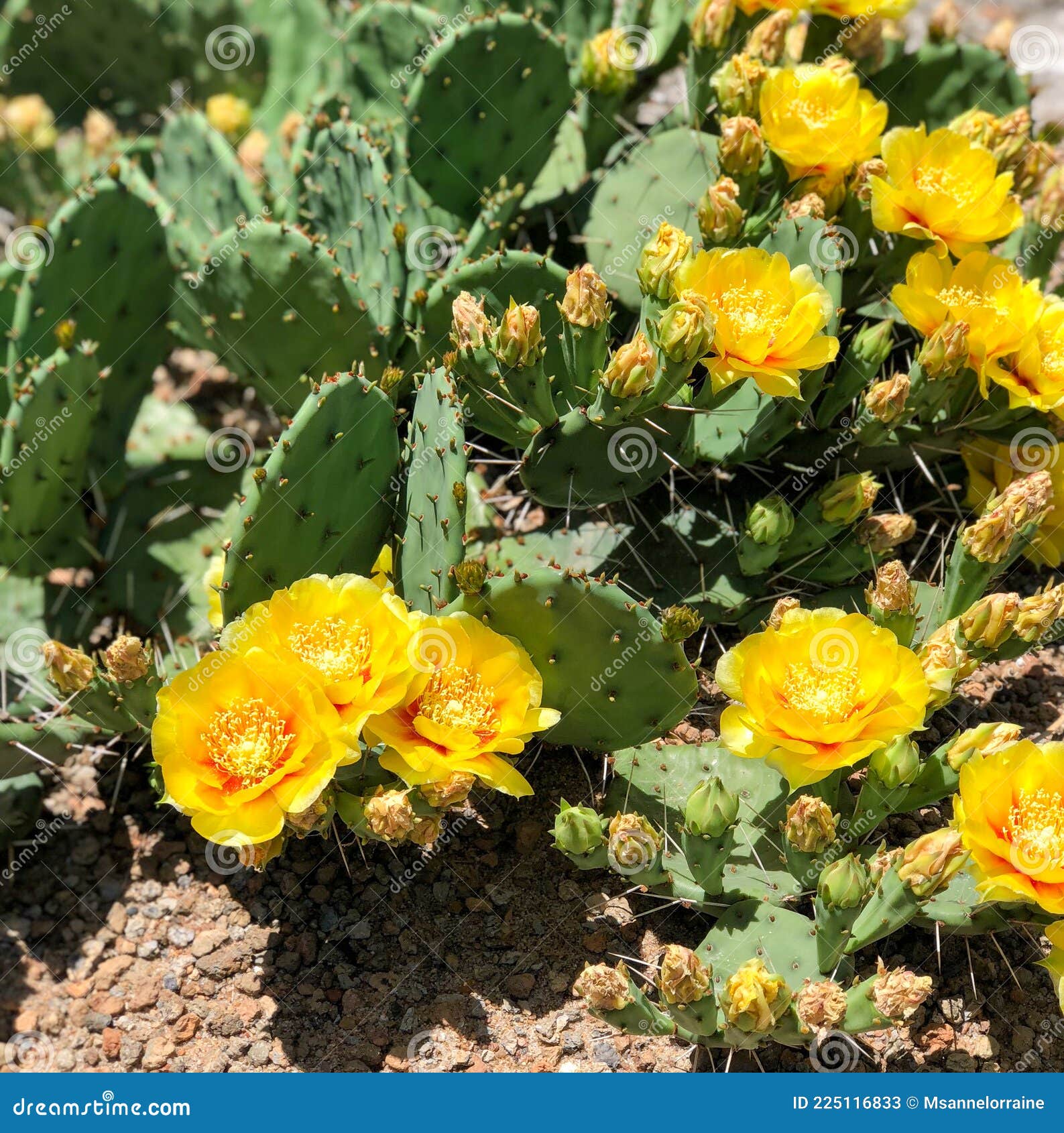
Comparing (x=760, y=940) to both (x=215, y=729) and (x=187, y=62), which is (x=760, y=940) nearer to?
(x=215, y=729)

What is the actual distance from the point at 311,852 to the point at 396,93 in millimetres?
1962

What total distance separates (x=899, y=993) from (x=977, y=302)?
1.31 meters

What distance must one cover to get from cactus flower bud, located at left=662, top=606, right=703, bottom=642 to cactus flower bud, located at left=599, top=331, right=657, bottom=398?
0.36 m

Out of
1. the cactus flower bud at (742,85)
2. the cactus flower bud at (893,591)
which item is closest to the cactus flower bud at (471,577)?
the cactus flower bud at (893,591)

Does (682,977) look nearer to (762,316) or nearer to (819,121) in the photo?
(762,316)

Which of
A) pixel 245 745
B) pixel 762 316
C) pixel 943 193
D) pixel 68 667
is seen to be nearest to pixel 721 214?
pixel 762 316

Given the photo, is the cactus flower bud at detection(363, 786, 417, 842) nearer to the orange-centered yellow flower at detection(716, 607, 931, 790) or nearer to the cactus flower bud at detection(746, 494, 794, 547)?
the orange-centered yellow flower at detection(716, 607, 931, 790)

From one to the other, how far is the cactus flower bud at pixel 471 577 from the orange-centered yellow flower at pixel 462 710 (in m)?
0.04

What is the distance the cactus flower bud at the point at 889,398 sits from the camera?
84.4 inches

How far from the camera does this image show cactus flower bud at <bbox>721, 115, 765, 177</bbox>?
2.31m

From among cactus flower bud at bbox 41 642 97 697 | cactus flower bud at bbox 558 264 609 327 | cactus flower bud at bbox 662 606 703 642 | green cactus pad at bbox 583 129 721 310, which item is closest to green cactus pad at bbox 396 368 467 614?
cactus flower bud at bbox 558 264 609 327

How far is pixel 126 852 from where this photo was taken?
2.48 metres

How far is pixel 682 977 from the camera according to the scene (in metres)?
1.71
